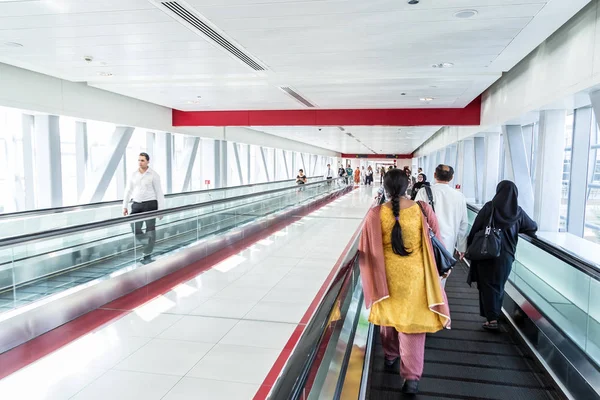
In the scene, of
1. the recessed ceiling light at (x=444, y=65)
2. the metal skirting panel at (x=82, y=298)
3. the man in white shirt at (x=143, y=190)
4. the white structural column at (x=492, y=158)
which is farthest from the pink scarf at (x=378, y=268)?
the white structural column at (x=492, y=158)

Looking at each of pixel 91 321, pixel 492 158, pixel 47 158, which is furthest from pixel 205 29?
pixel 492 158

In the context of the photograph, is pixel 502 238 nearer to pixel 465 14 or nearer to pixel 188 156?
pixel 465 14

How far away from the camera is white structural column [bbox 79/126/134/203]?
12.4 m

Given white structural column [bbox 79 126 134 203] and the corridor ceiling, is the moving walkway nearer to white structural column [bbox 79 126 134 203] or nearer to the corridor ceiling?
the corridor ceiling

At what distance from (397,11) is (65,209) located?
6.32m

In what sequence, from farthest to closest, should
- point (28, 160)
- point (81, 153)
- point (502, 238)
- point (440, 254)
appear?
point (81, 153) < point (28, 160) < point (502, 238) < point (440, 254)

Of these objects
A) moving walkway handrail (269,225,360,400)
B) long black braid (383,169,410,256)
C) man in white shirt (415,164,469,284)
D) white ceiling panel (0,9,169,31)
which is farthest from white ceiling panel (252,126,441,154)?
moving walkway handrail (269,225,360,400)

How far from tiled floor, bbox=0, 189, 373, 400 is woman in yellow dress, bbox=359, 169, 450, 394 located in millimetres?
1082

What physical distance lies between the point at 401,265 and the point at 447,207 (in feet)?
4.72

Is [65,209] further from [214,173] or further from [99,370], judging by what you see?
[214,173]

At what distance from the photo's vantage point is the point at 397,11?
477cm

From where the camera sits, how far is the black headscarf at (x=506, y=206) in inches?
165

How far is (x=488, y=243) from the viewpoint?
4.23 metres

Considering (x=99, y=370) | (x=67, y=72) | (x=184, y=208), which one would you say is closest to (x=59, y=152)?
(x=67, y=72)
